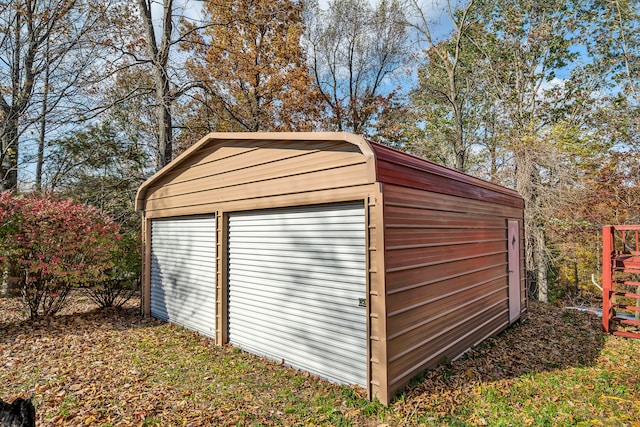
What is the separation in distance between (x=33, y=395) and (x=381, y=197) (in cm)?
443

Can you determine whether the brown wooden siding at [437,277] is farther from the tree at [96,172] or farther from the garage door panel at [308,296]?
the tree at [96,172]

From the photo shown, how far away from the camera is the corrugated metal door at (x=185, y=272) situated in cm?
586

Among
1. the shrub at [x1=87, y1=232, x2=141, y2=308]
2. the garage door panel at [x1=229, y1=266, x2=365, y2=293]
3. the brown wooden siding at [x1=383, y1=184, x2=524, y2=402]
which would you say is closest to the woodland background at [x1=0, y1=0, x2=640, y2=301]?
the shrub at [x1=87, y1=232, x2=141, y2=308]

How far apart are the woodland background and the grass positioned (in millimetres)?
5673

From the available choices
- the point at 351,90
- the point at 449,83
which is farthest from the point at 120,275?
the point at 449,83

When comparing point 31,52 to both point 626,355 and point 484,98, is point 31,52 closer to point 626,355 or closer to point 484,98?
point 626,355

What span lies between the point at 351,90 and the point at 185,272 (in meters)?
13.0

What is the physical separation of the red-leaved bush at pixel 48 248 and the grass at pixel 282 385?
3.22 feet

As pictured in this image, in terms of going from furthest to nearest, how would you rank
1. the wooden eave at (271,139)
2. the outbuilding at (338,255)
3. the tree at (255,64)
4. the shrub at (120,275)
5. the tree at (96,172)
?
the tree at (255,64), the tree at (96,172), the shrub at (120,275), the outbuilding at (338,255), the wooden eave at (271,139)

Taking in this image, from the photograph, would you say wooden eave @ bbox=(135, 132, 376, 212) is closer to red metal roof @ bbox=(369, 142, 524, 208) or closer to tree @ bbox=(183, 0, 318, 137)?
Answer: red metal roof @ bbox=(369, 142, 524, 208)

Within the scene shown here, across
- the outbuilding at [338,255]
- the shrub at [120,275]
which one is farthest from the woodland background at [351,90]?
the outbuilding at [338,255]

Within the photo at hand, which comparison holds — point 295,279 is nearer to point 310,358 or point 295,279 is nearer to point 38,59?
point 310,358

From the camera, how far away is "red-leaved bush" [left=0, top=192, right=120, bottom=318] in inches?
247

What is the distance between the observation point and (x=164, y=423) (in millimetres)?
3238
